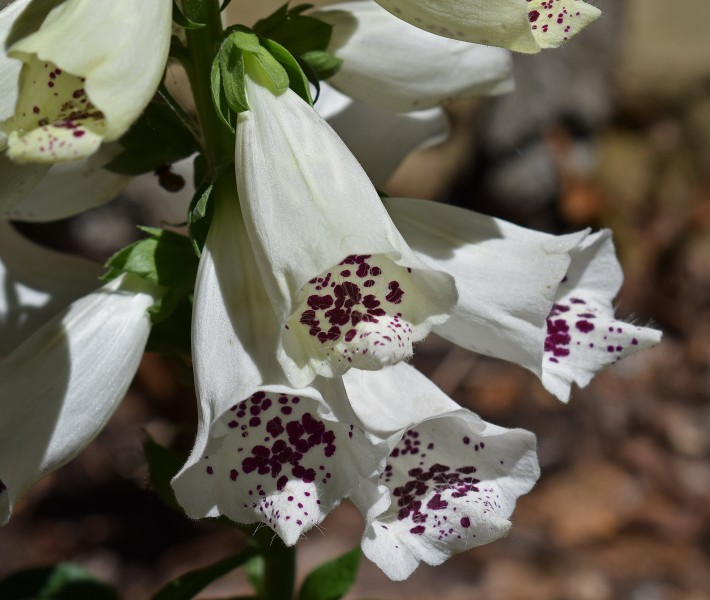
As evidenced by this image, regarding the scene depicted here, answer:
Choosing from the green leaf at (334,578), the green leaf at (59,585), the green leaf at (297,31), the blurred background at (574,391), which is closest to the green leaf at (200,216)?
the green leaf at (297,31)

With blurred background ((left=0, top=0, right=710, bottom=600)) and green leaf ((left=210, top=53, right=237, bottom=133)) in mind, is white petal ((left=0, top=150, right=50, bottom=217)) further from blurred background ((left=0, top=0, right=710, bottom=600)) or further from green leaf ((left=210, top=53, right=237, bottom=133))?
blurred background ((left=0, top=0, right=710, bottom=600))

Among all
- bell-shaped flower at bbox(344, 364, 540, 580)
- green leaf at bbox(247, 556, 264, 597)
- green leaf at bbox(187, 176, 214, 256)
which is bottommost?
green leaf at bbox(247, 556, 264, 597)

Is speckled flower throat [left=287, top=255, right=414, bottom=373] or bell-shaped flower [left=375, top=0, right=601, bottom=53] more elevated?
bell-shaped flower [left=375, top=0, right=601, bottom=53]

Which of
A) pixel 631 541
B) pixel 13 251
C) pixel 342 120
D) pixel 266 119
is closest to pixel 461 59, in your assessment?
pixel 342 120

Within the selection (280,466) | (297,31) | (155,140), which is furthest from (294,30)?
(280,466)

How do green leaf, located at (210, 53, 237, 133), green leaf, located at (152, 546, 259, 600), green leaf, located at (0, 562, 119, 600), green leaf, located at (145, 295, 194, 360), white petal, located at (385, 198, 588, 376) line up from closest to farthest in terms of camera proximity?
green leaf, located at (210, 53, 237, 133)
white petal, located at (385, 198, 588, 376)
green leaf, located at (145, 295, 194, 360)
green leaf, located at (152, 546, 259, 600)
green leaf, located at (0, 562, 119, 600)

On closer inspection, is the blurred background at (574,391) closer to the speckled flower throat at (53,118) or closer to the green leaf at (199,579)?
the green leaf at (199,579)

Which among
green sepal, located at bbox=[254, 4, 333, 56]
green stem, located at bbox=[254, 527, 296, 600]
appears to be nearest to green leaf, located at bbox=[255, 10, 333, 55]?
green sepal, located at bbox=[254, 4, 333, 56]
